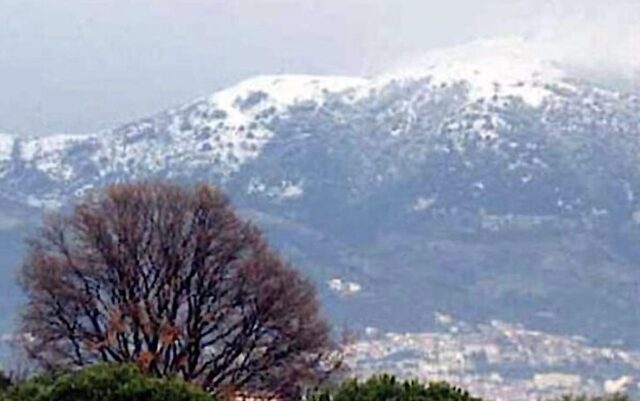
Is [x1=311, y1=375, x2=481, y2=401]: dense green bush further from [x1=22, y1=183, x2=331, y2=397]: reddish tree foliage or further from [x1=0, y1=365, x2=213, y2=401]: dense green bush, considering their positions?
[x1=22, y1=183, x2=331, y2=397]: reddish tree foliage

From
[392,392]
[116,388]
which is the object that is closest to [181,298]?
[116,388]

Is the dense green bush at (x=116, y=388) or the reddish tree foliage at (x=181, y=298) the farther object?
the reddish tree foliage at (x=181, y=298)

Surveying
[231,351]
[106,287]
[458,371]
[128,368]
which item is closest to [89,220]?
[106,287]

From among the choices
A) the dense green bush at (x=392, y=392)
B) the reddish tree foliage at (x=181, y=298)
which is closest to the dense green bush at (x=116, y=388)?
the dense green bush at (x=392, y=392)

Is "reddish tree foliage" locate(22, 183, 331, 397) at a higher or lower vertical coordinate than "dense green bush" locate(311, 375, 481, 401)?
higher

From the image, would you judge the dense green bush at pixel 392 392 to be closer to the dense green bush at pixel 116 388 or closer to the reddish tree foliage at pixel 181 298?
the dense green bush at pixel 116 388

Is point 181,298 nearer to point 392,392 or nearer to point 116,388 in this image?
point 116,388

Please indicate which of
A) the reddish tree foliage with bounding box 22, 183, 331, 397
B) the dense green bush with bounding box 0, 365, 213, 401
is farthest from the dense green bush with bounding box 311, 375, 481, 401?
the reddish tree foliage with bounding box 22, 183, 331, 397
